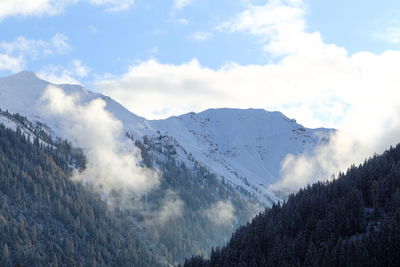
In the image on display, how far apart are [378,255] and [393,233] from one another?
8.15 meters

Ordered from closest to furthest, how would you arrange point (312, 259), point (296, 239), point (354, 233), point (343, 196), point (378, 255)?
point (378, 255)
point (312, 259)
point (354, 233)
point (296, 239)
point (343, 196)

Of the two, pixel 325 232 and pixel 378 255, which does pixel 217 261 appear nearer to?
pixel 325 232

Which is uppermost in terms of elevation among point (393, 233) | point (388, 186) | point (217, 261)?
point (388, 186)

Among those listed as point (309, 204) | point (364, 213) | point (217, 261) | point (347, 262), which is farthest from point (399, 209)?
point (217, 261)

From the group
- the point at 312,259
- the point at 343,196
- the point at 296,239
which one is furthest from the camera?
the point at 343,196

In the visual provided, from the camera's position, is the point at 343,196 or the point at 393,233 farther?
the point at 343,196

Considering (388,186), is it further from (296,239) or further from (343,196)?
(296,239)

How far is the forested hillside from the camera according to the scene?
450 feet

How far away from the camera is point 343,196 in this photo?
591 feet

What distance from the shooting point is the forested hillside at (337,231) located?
450 feet

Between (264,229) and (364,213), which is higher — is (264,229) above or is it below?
below

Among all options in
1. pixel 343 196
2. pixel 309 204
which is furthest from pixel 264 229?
pixel 343 196

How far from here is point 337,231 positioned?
15950 centimetres

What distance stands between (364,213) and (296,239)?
21213 mm
